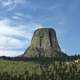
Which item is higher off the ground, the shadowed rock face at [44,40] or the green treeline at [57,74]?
the shadowed rock face at [44,40]

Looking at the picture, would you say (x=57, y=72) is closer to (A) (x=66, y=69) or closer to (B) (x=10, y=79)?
(A) (x=66, y=69)

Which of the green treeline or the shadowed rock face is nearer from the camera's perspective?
the green treeline

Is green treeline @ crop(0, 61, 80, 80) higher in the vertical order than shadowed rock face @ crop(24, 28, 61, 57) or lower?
lower

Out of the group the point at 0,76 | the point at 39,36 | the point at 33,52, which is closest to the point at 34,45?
the point at 39,36

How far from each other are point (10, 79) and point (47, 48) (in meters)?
83.2

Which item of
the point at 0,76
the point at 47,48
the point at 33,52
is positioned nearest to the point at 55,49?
the point at 47,48

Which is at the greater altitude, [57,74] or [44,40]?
[44,40]

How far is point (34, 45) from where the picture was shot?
102m

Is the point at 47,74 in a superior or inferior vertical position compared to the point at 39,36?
inferior

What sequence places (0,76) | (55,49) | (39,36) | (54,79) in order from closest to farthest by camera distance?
1. (54,79)
2. (0,76)
3. (55,49)
4. (39,36)

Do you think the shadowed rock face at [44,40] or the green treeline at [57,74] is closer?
the green treeline at [57,74]

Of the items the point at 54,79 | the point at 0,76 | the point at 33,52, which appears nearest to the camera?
the point at 54,79

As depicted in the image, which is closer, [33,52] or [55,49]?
[33,52]

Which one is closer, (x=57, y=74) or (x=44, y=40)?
(x=57, y=74)
